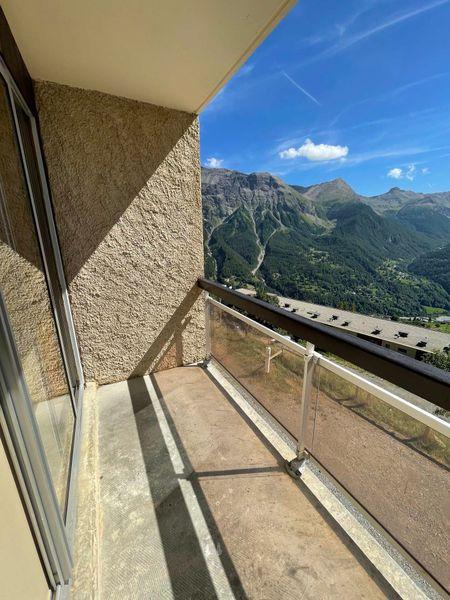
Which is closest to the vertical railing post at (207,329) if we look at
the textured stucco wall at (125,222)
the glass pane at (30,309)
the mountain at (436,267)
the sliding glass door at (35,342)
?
the textured stucco wall at (125,222)

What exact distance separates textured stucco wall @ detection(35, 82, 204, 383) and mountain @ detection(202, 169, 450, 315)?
3596 cm

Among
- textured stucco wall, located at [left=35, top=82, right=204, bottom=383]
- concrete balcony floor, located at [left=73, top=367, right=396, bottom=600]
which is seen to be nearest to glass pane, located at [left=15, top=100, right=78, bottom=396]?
textured stucco wall, located at [left=35, top=82, right=204, bottom=383]

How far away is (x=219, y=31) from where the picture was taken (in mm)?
1326

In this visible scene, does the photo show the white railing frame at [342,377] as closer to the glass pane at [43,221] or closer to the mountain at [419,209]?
the glass pane at [43,221]

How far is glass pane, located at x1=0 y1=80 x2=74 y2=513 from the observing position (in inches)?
41.8

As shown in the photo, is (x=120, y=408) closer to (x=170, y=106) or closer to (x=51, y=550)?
(x=51, y=550)

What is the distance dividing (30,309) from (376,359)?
1.56 m

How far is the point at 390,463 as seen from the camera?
3.67ft

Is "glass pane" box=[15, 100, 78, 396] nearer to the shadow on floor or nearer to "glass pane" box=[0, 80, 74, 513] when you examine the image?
"glass pane" box=[0, 80, 74, 513]

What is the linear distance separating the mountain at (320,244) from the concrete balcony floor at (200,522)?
36.9 m

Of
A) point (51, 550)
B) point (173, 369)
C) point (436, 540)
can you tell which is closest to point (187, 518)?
point (51, 550)

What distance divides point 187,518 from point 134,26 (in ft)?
8.16

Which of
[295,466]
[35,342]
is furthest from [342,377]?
[35,342]

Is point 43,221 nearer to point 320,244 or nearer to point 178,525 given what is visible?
point 178,525
